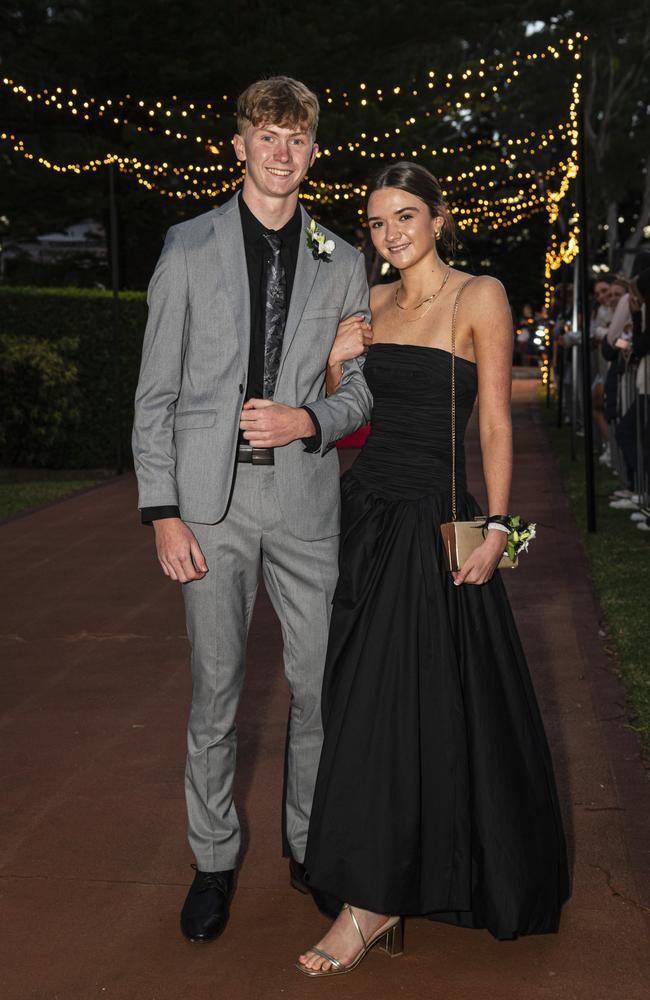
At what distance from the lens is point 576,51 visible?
10266mm

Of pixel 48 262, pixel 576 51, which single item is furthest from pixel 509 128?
pixel 576 51

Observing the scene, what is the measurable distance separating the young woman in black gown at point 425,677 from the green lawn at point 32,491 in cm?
922

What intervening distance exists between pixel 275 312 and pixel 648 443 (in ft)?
23.4

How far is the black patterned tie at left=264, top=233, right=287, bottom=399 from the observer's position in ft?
11.1

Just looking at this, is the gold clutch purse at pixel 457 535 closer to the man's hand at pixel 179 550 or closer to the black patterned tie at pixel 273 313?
the black patterned tie at pixel 273 313

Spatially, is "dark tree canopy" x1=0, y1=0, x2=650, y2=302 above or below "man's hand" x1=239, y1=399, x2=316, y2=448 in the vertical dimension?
above

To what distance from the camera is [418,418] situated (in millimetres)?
3525

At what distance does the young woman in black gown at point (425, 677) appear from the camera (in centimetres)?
324

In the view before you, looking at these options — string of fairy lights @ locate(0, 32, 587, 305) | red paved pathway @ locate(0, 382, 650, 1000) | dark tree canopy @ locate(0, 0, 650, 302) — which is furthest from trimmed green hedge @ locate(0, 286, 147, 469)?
red paved pathway @ locate(0, 382, 650, 1000)

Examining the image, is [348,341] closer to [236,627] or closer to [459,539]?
[459,539]

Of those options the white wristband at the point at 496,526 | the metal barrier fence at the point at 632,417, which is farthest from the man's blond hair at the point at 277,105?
the metal barrier fence at the point at 632,417

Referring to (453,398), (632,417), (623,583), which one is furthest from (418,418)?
(632,417)

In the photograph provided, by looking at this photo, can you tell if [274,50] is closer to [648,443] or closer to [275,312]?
[648,443]

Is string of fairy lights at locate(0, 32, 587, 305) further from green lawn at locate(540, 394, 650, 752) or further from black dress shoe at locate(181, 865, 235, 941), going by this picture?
black dress shoe at locate(181, 865, 235, 941)
